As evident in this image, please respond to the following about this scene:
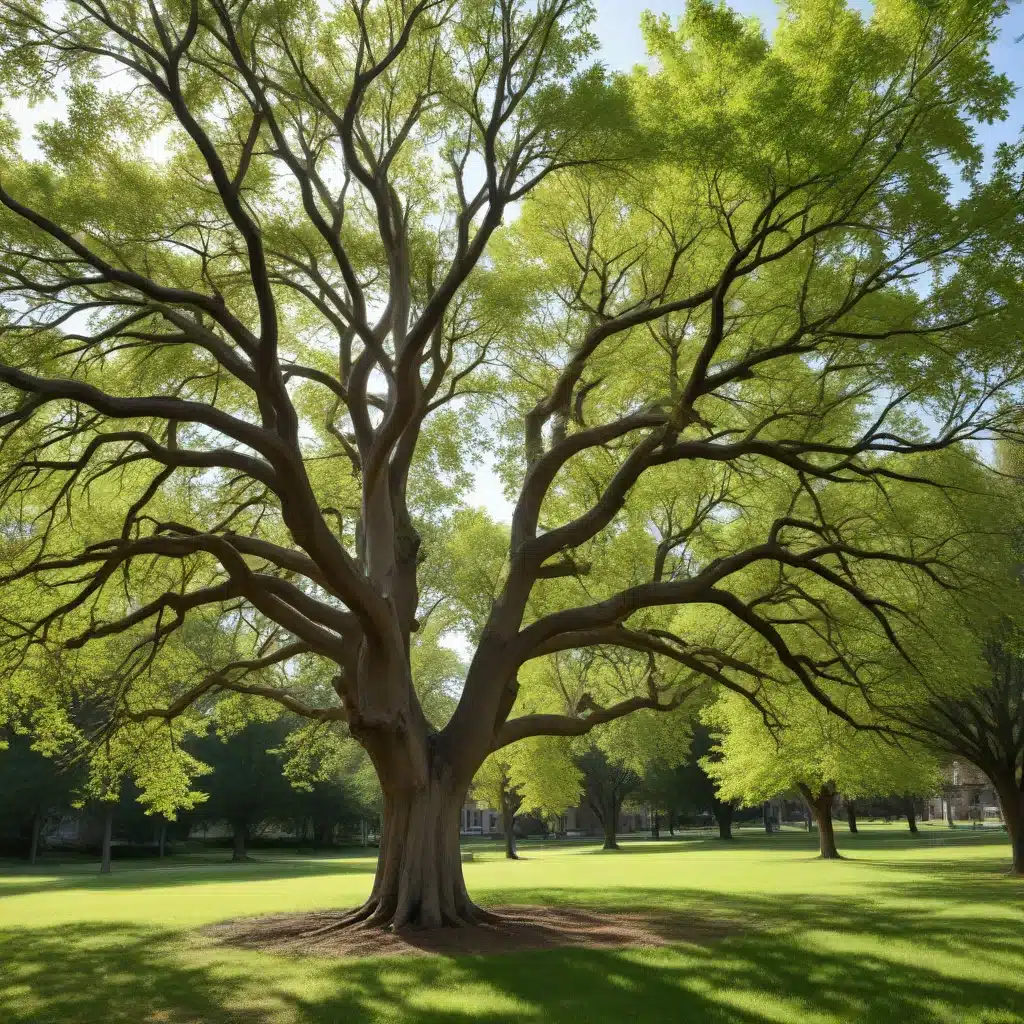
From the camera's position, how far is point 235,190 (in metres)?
10.2

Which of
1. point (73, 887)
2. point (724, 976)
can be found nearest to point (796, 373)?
point (724, 976)

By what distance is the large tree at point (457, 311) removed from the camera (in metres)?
11.1

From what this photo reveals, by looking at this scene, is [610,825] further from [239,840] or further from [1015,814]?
[1015,814]

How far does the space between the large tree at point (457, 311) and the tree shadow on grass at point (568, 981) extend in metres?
3.36

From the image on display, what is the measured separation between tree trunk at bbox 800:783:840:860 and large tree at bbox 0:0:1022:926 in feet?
69.9

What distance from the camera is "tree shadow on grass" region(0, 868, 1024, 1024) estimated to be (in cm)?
859

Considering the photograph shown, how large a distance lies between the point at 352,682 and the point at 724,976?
7392 millimetres

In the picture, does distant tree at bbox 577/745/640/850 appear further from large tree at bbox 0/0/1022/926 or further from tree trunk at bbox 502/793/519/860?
large tree at bbox 0/0/1022/926

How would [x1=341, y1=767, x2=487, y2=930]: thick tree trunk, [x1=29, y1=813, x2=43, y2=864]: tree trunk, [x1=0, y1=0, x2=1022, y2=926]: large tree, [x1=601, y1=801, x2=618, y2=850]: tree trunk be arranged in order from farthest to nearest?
1. [x1=601, y1=801, x2=618, y2=850]: tree trunk
2. [x1=29, y1=813, x2=43, y2=864]: tree trunk
3. [x1=341, y1=767, x2=487, y2=930]: thick tree trunk
4. [x1=0, y1=0, x2=1022, y2=926]: large tree

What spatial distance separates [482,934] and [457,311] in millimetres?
11283

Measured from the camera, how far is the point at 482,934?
1343cm

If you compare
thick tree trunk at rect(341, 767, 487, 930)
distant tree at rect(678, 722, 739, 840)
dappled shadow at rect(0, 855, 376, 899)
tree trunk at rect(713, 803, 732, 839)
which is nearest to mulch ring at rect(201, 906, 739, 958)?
thick tree trunk at rect(341, 767, 487, 930)

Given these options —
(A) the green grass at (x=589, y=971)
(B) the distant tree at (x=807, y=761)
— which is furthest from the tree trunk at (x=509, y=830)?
(A) the green grass at (x=589, y=971)

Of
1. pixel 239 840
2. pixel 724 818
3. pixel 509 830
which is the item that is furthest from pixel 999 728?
pixel 239 840
